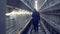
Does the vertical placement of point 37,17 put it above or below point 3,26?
below

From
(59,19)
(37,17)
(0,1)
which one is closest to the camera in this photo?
(0,1)

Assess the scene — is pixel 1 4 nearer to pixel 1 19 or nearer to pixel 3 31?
pixel 1 19

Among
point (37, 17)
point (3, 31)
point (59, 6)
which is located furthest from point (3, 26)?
point (37, 17)

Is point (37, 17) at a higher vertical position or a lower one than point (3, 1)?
lower

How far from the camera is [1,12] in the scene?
2.29 m

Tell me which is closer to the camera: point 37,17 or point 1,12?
point 1,12

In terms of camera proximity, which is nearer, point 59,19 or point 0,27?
point 0,27

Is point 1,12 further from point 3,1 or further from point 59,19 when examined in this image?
point 59,19

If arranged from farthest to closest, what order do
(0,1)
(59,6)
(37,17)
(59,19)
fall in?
(37,17), (59,19), (59,6), (0,1)

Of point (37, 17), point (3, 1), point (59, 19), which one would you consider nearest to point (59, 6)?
point (59, 19)

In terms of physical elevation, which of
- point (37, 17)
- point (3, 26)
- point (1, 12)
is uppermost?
point (1, 12)

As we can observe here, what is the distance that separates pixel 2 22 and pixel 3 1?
0.26 m

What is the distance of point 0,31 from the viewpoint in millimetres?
2312

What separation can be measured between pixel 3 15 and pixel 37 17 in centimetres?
1065
